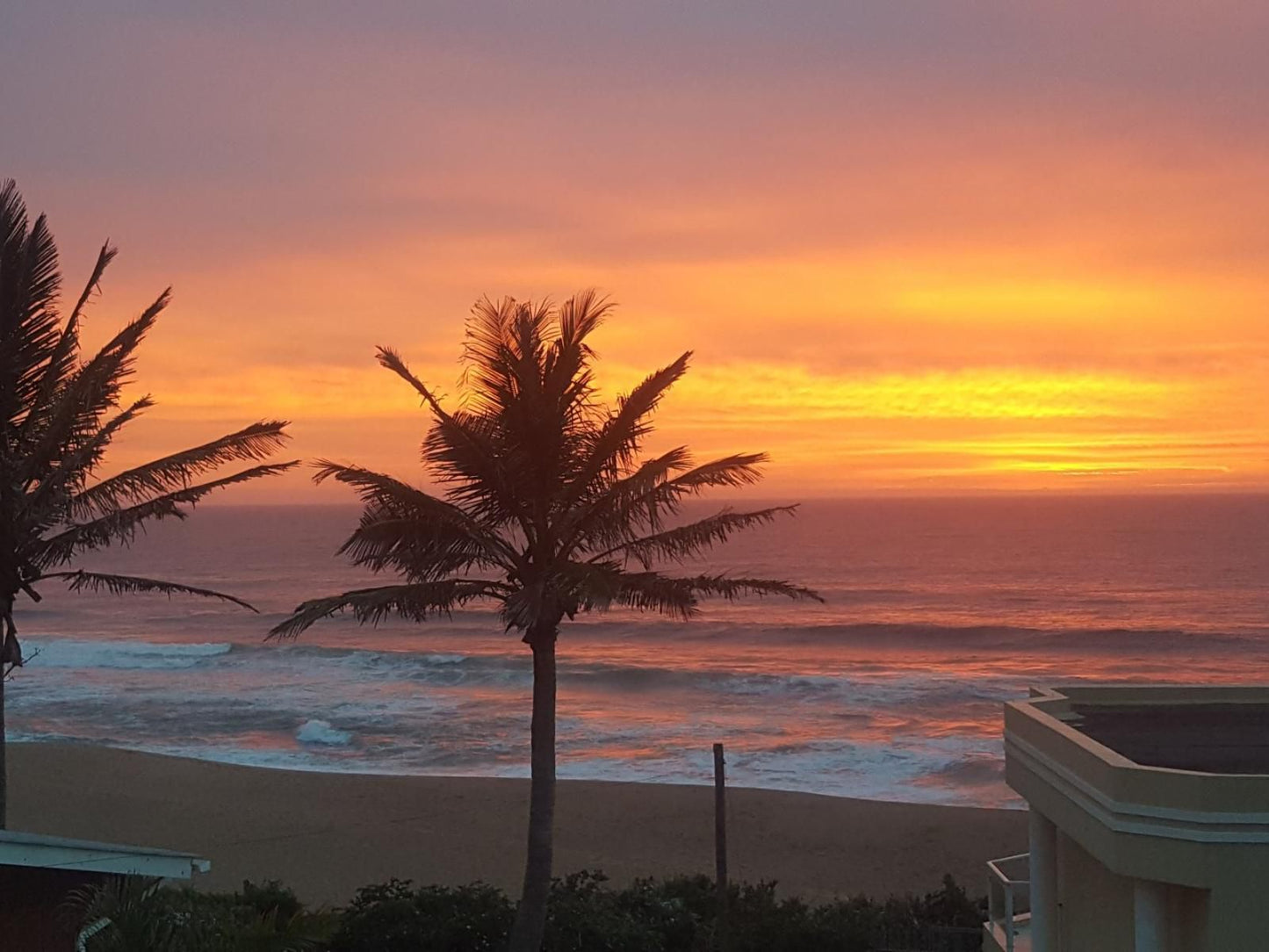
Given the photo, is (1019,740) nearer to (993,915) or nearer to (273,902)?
(993,915)

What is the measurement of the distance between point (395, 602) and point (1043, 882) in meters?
5.90

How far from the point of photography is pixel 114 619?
70.5 m

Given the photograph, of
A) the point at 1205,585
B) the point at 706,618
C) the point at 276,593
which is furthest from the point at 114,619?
the point at 1205,585

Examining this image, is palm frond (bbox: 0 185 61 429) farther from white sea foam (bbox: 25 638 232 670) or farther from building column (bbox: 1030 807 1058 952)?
white sea foam (bbox: 25 638 232 670)

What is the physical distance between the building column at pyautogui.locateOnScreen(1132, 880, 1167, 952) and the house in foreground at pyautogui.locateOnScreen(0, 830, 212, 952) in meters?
5.56

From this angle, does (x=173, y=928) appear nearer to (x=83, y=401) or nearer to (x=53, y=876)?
(x=53, y=876)

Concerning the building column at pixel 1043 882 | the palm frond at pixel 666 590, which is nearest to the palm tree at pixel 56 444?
the palm frond at pixel 666 590

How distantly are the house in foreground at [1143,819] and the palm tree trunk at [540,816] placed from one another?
158 inches

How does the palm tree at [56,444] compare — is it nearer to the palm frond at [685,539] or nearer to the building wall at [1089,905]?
the palm frond at [685,539]

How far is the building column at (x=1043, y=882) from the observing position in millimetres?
9453

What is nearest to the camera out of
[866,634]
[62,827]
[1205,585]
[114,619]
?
[62,827]

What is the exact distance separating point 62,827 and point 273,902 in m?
12.9

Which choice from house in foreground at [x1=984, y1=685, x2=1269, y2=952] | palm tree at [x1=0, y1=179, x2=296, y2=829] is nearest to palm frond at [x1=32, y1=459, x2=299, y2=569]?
Answer: palm tree at [x1=0, y1=179, x2=296, y2=829]

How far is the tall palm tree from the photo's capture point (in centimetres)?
1184
